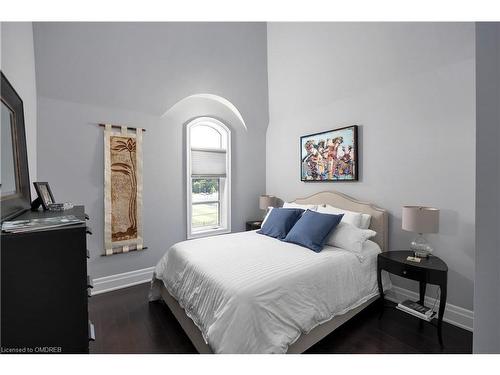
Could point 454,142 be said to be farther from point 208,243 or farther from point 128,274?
point 128,274

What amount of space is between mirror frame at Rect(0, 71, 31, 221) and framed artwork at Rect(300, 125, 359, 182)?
3160 mm

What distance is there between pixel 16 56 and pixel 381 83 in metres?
3.46

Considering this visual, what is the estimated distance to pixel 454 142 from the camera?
228 cm

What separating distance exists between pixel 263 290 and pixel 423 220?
162 centimetres

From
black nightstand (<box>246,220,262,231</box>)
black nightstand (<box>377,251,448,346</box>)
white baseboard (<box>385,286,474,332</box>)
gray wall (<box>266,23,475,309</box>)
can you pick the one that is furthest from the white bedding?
black nightstand (<box>246,220,262,231</box>)

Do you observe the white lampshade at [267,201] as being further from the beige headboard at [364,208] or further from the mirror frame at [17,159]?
the mirror frame at [17,159]

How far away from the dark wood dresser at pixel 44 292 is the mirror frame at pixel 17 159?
0.42 m

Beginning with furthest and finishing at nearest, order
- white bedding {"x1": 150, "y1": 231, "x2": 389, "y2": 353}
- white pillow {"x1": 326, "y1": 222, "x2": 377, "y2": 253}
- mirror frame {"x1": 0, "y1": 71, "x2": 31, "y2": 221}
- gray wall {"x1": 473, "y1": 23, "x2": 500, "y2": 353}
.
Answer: white pillow {"x1": 326, "y1": 222, "x2": 377, "y2": 253} < white bedding {"x1": 150, "y1": 231, "x2": 389, "y2": 353} < mirror frame {"x1": 0, "y1": 71, "x2": 31, "y2": 221} < gray wall {"x1": 473, "y1": 23, "x2": 500, "y2": 353}

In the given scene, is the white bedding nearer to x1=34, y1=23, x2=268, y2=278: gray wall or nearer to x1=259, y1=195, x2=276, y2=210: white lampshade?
x1=34, y1=23, x2=268, y2=278: gray wall

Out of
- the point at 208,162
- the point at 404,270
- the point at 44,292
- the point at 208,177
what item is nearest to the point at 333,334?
the point at 404,270

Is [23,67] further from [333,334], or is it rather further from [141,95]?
[333,334]

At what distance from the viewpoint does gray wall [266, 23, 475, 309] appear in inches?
87.9

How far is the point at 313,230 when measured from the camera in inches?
100

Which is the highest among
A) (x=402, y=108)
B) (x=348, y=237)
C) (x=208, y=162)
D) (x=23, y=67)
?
(x=23, y=67)
